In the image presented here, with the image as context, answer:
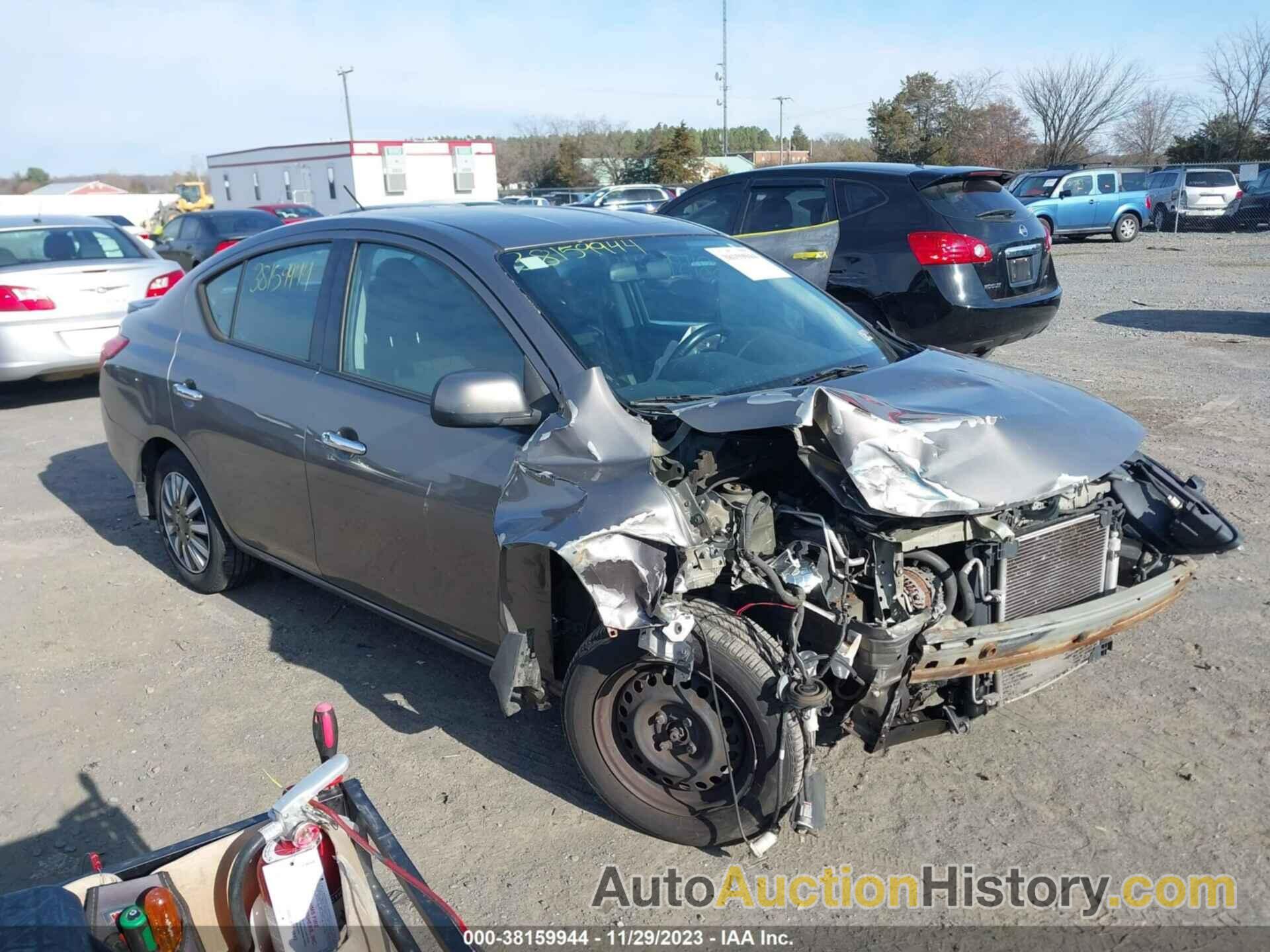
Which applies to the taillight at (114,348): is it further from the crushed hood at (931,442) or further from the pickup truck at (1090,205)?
the pickup truck at (1090,205)

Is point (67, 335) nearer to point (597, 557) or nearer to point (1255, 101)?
point (597, 557)

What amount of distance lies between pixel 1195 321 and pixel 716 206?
642cm

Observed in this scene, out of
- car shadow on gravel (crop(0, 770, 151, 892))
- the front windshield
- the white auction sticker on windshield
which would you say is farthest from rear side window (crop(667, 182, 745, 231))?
car shadow on gravel (crop(0, 770, 151, 892))

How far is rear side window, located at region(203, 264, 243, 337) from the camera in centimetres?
465

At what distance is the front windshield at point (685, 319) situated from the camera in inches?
137

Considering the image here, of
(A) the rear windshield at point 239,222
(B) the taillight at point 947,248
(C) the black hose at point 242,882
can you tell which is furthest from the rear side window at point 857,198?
(A) the rear windshield at point 239,222

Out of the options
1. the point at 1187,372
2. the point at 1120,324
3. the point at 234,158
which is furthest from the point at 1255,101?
the point at 234,158

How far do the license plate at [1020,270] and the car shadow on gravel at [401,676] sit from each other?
5452mm

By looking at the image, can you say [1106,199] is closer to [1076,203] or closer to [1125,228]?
[1076,203]

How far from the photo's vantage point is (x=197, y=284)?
194 inches

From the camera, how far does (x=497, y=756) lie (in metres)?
3.67

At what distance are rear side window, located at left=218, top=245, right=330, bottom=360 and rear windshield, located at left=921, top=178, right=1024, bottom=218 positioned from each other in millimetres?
5106

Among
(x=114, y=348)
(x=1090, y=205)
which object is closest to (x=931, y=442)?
(x=114, y=348)

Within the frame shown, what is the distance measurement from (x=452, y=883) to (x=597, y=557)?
1.10m
